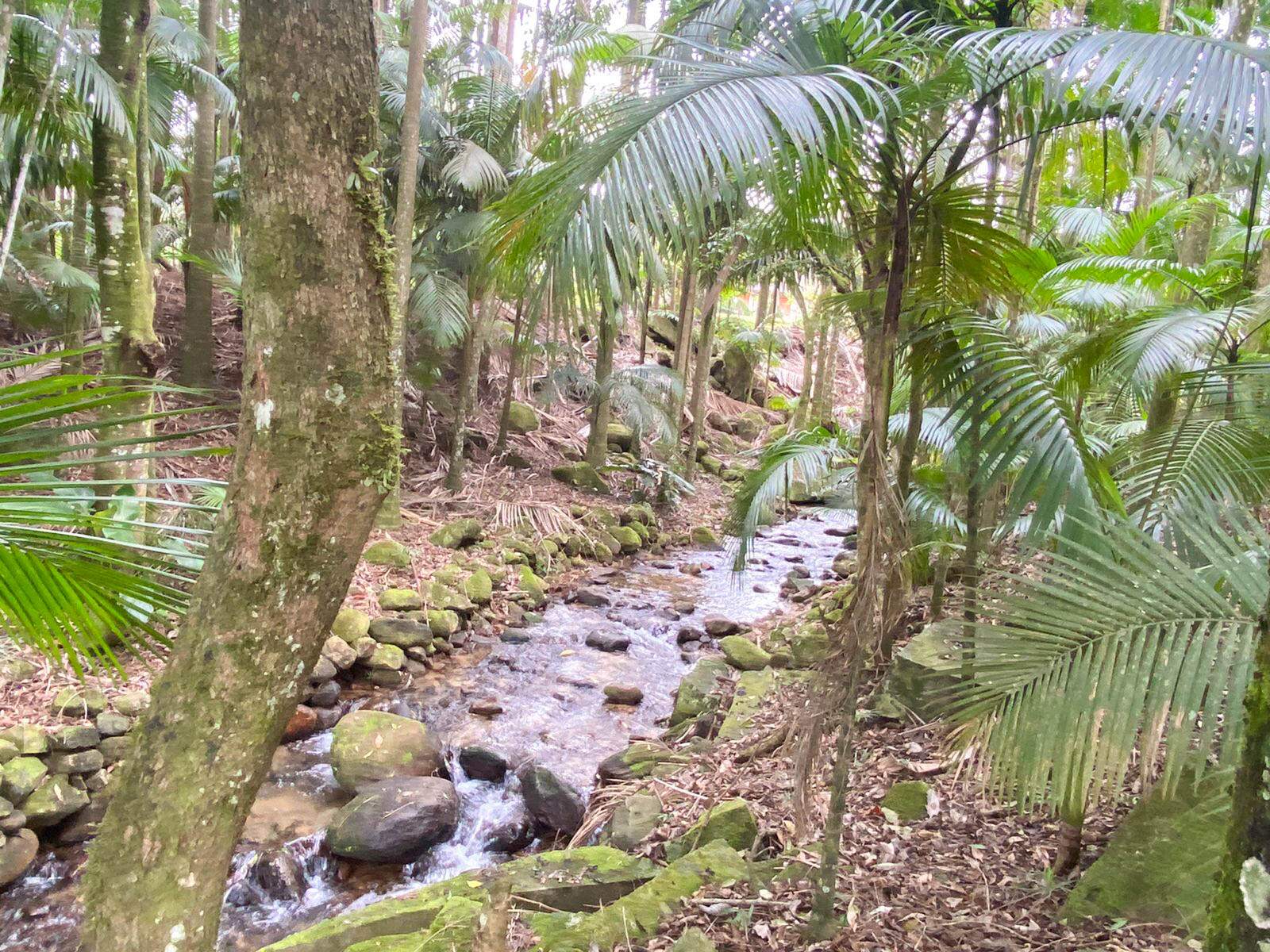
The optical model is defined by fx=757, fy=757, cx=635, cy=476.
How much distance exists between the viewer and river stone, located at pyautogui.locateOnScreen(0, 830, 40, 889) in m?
3.55

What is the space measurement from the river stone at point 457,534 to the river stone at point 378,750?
113 inches

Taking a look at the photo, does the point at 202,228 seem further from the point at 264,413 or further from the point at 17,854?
the point at 264,413

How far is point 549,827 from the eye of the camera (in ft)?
14.1

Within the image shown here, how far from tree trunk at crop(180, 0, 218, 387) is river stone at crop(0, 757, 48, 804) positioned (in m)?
4.79

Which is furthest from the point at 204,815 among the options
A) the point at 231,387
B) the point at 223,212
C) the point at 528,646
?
the point at 223,212

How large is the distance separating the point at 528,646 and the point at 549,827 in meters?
2.54

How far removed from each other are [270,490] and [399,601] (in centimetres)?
501

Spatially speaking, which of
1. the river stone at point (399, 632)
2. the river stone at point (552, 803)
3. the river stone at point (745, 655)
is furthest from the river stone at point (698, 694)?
the river stone at point (399, 632)

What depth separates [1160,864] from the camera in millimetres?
2191

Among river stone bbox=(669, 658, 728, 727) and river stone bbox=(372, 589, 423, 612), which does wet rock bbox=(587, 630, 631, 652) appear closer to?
river stone bbox=(669, 658, 728, 727)

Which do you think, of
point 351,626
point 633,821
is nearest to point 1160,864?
point 633,821

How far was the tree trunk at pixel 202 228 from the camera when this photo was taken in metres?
6.87

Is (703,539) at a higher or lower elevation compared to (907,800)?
lower

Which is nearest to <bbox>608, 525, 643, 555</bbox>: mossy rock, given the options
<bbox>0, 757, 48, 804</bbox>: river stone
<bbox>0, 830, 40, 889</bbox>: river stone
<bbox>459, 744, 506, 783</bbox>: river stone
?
<bbox>459, 744, 506, 783</bbox>: river stone
